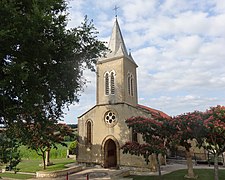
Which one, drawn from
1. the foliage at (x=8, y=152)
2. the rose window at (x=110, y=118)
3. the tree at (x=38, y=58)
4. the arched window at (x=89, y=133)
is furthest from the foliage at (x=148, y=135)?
the foliage at (x=8, y=152)

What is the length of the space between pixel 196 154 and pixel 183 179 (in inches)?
494

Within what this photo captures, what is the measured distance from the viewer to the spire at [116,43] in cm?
2537

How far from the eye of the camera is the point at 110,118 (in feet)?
77.2

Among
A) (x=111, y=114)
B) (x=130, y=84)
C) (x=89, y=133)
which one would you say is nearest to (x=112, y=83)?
(x=130, y=84)

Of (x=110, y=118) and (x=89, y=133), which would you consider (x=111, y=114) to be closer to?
(x=110, y=118)

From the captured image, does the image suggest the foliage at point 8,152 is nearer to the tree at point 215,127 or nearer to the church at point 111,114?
the tree at point 215,127

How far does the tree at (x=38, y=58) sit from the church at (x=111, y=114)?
1027cm

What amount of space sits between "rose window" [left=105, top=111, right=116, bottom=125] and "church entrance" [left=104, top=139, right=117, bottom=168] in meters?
2.01

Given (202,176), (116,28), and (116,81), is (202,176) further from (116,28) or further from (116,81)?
(116,28)

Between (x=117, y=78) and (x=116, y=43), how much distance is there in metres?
5.00

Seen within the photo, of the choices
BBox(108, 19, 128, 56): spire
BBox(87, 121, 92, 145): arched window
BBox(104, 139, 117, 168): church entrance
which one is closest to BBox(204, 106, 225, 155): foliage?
BBox(104, 139, 117, 168): church entrance

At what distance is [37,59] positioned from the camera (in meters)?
10.4

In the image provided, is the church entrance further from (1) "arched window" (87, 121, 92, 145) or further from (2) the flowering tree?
(2) the flowering tree

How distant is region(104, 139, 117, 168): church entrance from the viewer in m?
23.3
